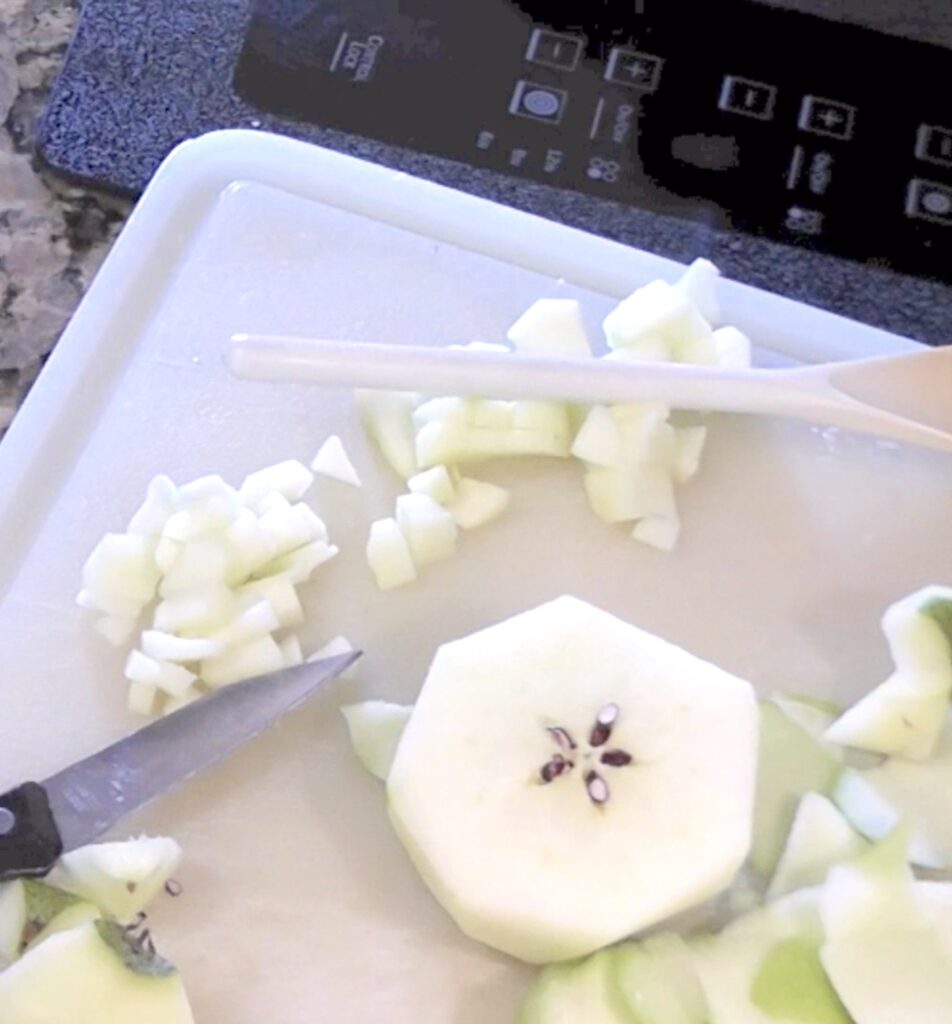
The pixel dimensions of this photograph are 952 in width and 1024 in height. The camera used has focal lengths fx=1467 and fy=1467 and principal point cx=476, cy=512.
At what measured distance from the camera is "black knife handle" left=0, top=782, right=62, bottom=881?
753mm

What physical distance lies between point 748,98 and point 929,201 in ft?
0.52

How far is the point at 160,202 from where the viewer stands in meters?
1.02

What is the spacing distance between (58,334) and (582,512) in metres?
0.40

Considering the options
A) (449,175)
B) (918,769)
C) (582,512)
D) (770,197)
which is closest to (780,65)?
(770,197)

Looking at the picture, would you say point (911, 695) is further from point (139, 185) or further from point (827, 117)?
point (139, 185)

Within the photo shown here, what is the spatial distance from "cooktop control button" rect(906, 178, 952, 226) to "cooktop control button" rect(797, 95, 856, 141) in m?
0.07

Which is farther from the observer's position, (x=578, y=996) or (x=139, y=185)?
(x=139, y=185)

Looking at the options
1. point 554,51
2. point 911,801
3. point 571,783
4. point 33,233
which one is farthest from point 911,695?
point 33,233

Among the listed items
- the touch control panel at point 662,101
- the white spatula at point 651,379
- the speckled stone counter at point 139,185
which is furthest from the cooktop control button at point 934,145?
the white spatula at point 651,379

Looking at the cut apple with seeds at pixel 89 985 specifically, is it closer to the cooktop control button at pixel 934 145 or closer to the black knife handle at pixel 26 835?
the black knife handle at pixel 26 835

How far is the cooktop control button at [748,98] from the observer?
112 cm

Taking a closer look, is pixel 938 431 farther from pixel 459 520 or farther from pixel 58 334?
pixel 58 334

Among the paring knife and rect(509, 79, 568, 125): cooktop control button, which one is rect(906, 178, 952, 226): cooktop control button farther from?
the paring knife

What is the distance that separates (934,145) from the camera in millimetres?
1122
